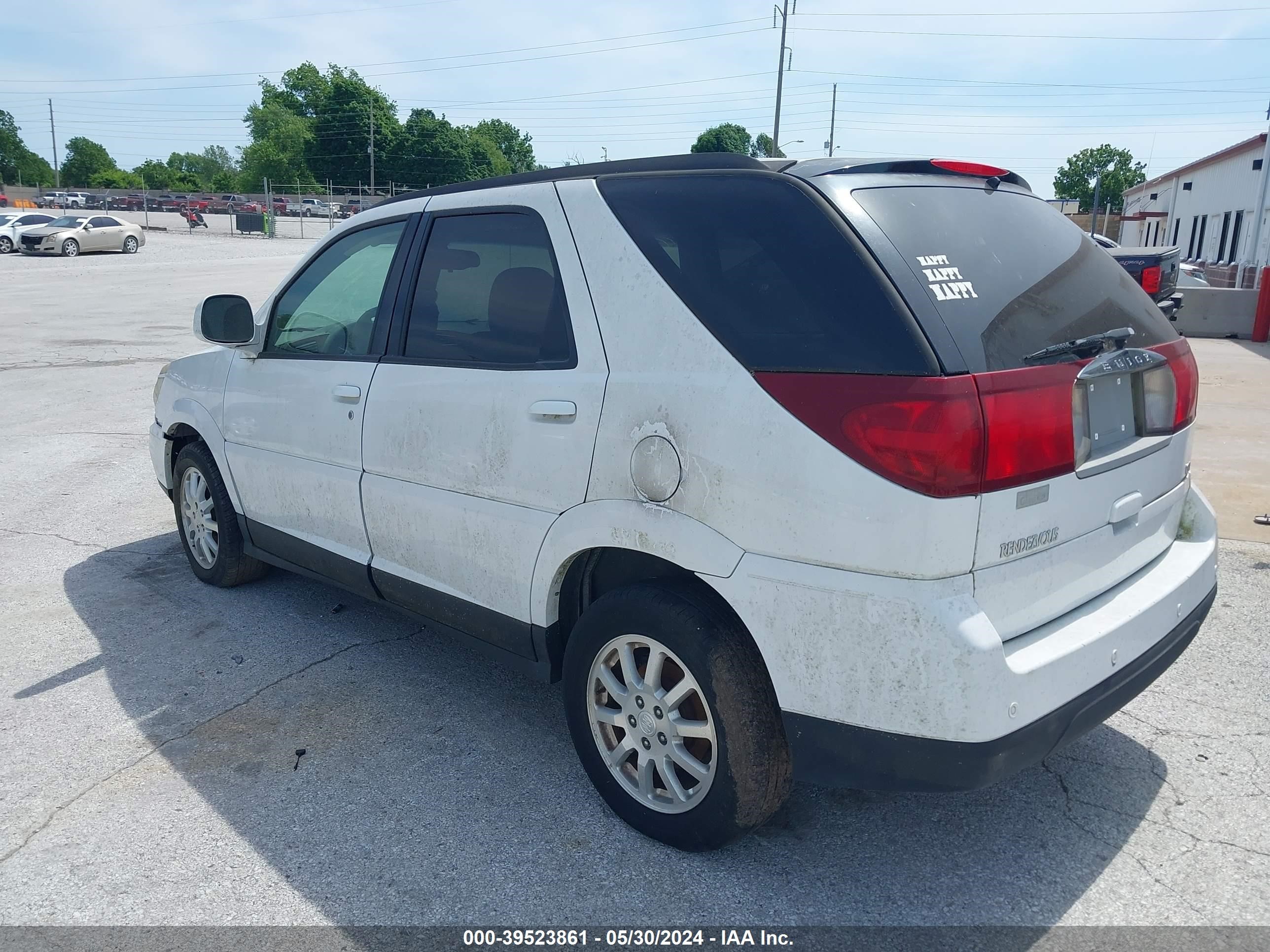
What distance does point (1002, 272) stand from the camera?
8.48 ft

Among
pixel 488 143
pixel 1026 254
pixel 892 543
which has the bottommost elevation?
pixel 892 543

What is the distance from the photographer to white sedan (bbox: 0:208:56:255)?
1446 inches

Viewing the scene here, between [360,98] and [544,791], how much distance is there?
4452 inches

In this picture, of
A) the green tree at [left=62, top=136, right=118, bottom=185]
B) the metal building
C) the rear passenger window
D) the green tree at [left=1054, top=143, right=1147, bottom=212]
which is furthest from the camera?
the green tree at [left=62, top=136, right=118, bottom=185]

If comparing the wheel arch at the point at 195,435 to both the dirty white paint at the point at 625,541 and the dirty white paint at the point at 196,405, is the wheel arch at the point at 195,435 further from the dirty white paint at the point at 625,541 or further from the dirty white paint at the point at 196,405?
the dirty white paint at the point at 625,541

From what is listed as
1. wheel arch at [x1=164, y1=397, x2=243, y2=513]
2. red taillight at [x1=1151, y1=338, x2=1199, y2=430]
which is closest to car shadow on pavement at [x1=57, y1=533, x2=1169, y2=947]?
wheel arch at [x1=164, y1=397, x2=243, y2=513]

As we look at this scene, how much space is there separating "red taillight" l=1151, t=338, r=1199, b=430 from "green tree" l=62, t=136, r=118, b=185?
141288 mm

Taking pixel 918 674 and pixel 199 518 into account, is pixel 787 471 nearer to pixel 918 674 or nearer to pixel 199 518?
pixel 918 674

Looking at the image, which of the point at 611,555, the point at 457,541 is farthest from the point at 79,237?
the point at 611,555

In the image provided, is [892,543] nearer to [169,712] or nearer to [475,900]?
[475,900]

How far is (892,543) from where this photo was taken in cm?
228

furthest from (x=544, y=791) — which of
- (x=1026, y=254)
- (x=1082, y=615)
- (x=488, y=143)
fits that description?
(x=488, y=143)

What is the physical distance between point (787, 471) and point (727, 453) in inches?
7.2

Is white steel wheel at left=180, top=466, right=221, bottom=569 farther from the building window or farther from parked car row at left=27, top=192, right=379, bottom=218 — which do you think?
parked car row at left=27, top=192, right=379, bottom=218
